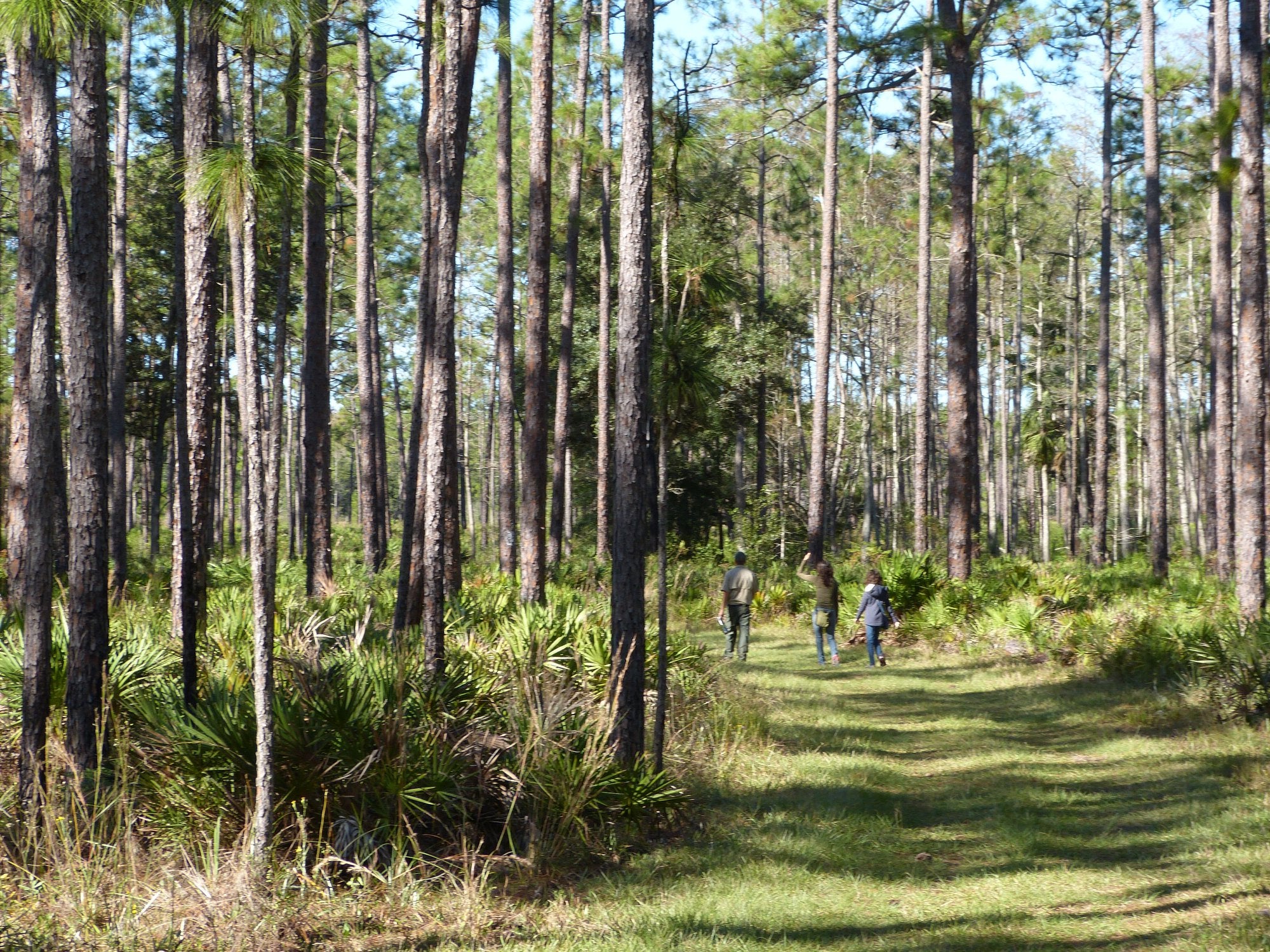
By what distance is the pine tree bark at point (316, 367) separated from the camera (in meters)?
16.9

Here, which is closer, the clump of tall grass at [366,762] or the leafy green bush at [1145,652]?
the clump of tall grass at [366,762]

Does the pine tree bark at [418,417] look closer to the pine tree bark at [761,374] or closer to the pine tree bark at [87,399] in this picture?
the pine tree bark at [87,399]

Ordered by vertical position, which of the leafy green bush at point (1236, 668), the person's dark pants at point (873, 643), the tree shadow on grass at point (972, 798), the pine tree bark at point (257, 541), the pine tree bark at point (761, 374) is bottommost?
the tree shadow on grass at point (972, 798)

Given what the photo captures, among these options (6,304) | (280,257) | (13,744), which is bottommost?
(13,744)

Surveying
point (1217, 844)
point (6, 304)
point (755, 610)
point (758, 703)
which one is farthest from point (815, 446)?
point (6, 304)

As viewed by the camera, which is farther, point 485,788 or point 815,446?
point 815,446

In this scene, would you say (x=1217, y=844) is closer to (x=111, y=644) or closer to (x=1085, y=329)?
(x=111, y=644)

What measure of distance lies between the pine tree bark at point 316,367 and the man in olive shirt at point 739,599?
6082 mm

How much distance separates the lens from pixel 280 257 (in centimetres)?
2433

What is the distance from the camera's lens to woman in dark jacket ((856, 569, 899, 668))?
1567 cm

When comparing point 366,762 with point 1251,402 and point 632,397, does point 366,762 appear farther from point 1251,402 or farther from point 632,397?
point 1251,402

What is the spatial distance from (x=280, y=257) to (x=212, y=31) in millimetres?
17759

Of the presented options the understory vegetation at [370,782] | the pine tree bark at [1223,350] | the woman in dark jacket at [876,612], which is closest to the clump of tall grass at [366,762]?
the understory vegetation at [370,782]

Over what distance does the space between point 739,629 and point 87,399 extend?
1000 cm
